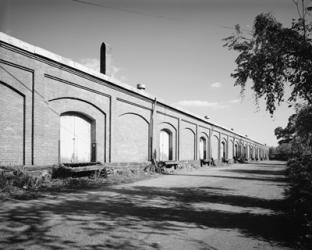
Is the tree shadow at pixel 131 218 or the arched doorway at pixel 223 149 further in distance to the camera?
the arched doorway at pixel 223 149

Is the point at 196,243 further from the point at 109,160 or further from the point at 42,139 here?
the point at 109,160

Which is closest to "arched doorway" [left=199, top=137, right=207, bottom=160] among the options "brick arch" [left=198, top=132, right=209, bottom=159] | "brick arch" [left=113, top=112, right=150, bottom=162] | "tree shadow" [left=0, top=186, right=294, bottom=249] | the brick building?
"brick arch" [left=198, top=132, right=209, bottom=159]

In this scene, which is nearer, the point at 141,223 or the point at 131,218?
the point at 141,223

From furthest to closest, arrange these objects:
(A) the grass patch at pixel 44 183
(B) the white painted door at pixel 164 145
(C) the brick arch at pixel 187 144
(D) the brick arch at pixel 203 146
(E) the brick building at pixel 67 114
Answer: (D) the brick arch at pixel 203 146 < (C) the brick arch at pixel 187 144 < (B) the white painted door at pixel 164 145 < (E) the brick building at pixel 67 114 < (A) the grass patch at pixel 44 183

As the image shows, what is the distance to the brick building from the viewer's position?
28.0 feet

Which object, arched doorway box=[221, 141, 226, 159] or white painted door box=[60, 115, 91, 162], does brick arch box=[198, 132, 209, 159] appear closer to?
arched doorway box=[221, 141, 226, 159]

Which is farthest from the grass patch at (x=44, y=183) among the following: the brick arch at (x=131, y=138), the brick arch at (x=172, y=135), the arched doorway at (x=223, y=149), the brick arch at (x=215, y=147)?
the arched doorway at (x=223, y=149)

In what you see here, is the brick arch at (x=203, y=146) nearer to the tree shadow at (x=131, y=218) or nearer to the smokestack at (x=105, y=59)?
the smokestack at (x=105, y=59)

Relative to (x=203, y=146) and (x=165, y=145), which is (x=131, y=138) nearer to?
(x=165, y=145)

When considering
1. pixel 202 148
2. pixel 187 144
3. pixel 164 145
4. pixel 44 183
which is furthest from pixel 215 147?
pixel 44 183

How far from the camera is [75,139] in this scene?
37.0 ft

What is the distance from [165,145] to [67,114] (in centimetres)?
960

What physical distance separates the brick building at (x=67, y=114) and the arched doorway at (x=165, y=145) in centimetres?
7

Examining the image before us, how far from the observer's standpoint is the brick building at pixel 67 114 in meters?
8.53
